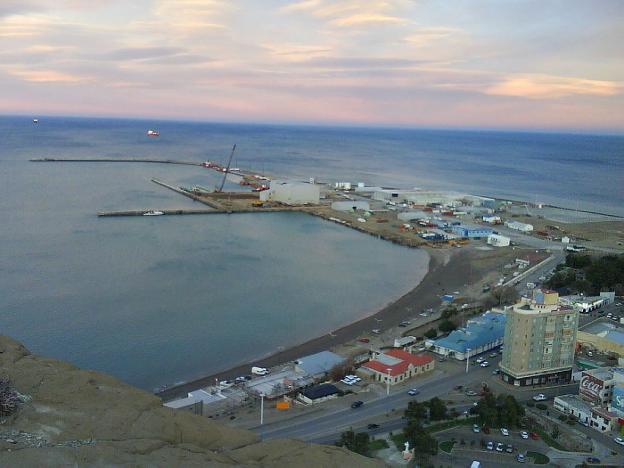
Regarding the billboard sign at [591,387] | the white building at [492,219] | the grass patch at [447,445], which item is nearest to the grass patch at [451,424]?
the grass patch at [447,445]

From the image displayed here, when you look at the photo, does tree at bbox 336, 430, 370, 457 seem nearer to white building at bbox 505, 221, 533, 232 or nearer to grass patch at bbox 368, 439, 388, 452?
grass patch at bbox 368, 439, 388, 452

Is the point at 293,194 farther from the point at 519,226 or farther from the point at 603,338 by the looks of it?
the point at 603,338

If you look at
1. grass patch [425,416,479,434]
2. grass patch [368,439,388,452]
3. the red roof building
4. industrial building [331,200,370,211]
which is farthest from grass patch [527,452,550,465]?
industrial building [331,200,370,211]

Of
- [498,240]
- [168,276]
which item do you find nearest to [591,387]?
[168,276]

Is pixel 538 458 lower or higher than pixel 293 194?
lower

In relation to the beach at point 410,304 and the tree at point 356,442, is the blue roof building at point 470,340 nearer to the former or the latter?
the beach at point 410,304

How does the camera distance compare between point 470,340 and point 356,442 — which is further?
point 470,340
